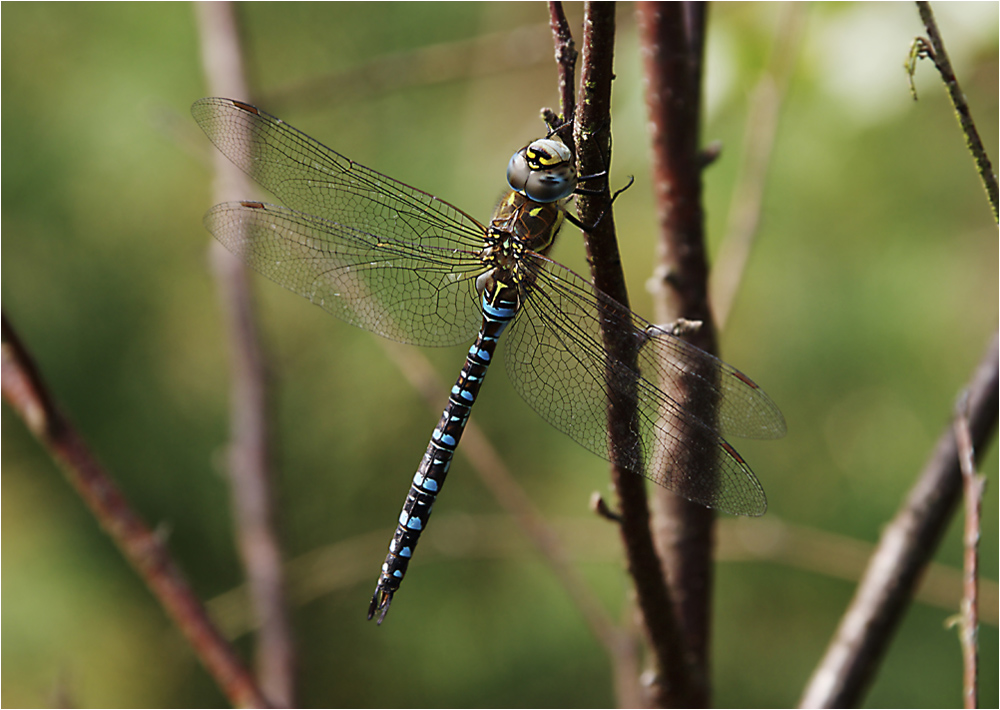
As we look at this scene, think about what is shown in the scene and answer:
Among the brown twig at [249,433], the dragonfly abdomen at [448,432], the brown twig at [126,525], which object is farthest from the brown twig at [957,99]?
the brown twig at [249,433]

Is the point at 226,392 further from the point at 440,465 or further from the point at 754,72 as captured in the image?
the point at 754,72

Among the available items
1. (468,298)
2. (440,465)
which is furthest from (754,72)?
(440,465)

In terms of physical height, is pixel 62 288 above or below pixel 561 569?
above

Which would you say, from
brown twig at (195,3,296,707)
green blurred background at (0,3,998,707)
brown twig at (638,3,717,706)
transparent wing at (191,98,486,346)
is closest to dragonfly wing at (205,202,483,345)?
transparent wing at (191,98,486,346)

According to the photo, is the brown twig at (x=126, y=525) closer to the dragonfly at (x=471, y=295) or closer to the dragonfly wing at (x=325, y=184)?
the dragonfly at (x=471, y=295)

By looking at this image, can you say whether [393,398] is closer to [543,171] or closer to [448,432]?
[448,432]

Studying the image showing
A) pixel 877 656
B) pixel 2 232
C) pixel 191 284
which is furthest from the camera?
pixel 191 284

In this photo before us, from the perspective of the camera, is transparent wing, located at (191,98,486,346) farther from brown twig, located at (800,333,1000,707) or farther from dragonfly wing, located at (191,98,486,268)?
brown twig, located at (800,333,1000,707)
